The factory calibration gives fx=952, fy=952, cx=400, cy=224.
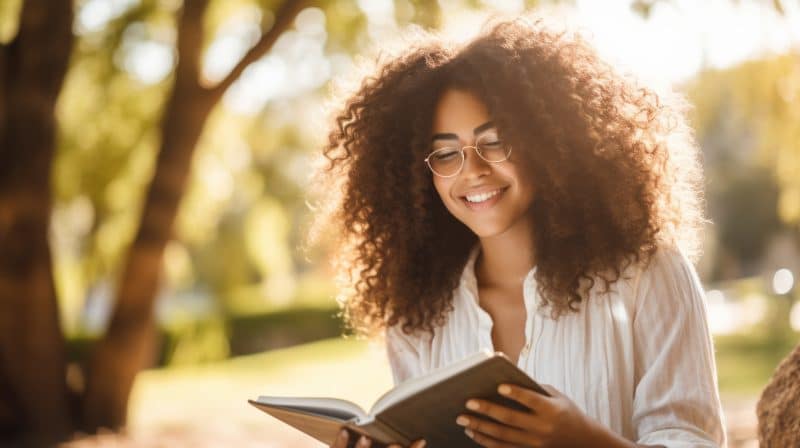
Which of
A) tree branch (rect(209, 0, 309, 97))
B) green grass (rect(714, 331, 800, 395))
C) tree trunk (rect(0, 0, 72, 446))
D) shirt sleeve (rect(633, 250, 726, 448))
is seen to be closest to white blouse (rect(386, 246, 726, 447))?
shirt sleeve (rect(633, 250, 726, 448))

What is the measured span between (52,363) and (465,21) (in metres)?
5.07

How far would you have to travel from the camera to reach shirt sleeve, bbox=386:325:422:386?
2.57 meters

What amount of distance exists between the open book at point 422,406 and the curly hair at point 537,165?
0.52 m

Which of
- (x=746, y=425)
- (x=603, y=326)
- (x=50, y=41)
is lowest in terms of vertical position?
(x=746, y=425)

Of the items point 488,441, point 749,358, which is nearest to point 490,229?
point 488,441

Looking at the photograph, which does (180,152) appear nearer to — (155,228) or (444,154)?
(155,228)

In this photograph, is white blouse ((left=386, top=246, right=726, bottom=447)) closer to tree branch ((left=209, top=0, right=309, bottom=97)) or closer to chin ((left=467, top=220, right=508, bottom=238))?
chin ((left=467, top=220, right=508, bottom=238))

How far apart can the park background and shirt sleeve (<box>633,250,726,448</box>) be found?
67 cm

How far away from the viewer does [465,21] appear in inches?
112

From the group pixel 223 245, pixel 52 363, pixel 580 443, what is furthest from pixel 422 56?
pixel 223 245

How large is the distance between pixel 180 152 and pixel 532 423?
539 centimetres

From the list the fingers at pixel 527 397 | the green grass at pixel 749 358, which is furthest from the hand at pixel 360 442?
the green grass at pixel 749 358

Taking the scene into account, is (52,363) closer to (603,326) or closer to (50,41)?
(50,41)

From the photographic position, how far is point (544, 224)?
2404 millimetres
